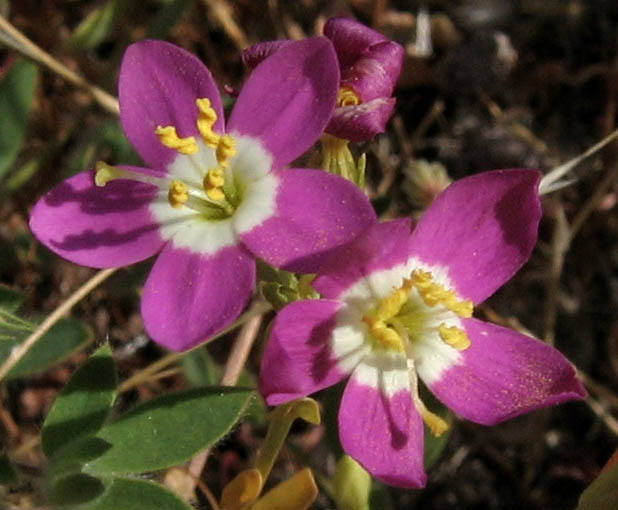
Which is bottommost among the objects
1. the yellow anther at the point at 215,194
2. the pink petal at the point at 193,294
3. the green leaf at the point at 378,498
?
the green leaf at the point at 378,498

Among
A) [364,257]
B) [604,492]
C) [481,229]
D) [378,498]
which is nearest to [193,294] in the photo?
[364,257]

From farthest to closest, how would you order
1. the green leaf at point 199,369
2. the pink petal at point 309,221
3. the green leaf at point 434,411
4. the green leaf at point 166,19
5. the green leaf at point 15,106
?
the green leaf at point 166,19 < the green leaf at point 15,106 < the green leaf at point 199,369 < the green leaf at point 434,411 < the pink petal at point 309,221

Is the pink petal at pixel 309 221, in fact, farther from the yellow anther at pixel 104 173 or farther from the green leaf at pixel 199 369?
the green leaf at pixel 199 369

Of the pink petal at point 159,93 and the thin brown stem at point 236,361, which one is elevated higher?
the pink petal at point 159,93

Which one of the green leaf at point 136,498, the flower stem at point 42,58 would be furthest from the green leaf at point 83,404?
the flower stem at point 42,58

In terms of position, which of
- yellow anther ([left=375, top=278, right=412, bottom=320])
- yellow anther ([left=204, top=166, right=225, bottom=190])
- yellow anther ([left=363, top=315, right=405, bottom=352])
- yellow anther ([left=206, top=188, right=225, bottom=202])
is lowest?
yellow anther ([left=363, top=315, right=405, bottom=352])

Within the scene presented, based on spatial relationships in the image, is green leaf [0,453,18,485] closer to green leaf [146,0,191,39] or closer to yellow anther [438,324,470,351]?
yellow anther [438,324,470,351]

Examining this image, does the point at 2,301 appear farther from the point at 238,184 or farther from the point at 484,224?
the point at 484,224

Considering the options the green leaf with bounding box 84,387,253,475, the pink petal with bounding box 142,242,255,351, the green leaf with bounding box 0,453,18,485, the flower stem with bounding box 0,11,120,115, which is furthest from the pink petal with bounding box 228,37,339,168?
the flower stem with bounding box 0,11,120,115
